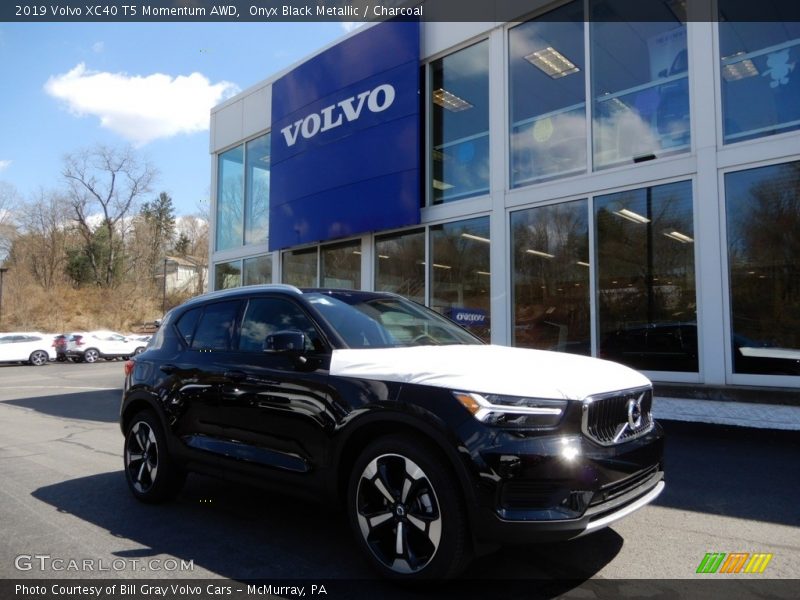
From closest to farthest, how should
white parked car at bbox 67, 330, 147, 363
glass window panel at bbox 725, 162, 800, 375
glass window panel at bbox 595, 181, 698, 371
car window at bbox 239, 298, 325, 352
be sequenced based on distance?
car window at bbox 239, 298, 325, 352 → glass window panel at bbox 725, 162, 800, 375 → glass window panel at bbox 595, 181, 698, 371 → white parked car at bbox 67, 330, 147, 363

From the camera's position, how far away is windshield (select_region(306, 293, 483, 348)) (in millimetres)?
3809

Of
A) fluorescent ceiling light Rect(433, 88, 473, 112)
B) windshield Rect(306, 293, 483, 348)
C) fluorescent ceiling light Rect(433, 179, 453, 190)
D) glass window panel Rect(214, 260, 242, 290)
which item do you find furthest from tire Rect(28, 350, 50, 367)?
windshield Rect(306, 293, 483, 348)

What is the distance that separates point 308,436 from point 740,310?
7.53 m

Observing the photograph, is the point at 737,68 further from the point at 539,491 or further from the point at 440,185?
the point at 539,491

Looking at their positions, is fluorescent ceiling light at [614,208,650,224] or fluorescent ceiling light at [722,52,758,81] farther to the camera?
fluorescent ceiling light at [614,208,650,224]

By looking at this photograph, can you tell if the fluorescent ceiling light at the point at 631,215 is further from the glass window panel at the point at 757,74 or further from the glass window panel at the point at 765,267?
the glass window panel at the point at 757,74

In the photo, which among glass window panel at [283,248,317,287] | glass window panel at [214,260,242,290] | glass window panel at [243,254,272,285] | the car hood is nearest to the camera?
the car hood

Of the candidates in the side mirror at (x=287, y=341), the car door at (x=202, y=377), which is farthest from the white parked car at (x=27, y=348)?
the side mirror at (x=287, y=341)

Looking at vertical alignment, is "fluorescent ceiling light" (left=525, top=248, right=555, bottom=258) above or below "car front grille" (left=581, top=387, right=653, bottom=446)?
above

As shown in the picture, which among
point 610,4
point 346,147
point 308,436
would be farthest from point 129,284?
point 308,436

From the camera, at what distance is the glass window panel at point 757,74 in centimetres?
843

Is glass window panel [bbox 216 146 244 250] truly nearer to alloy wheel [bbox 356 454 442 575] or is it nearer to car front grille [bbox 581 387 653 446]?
alloy wheel [bbox 356 454 442 575]

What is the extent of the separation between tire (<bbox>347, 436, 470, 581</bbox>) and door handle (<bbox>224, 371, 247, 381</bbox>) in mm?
1231

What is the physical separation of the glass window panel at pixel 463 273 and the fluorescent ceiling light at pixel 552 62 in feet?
10.3
